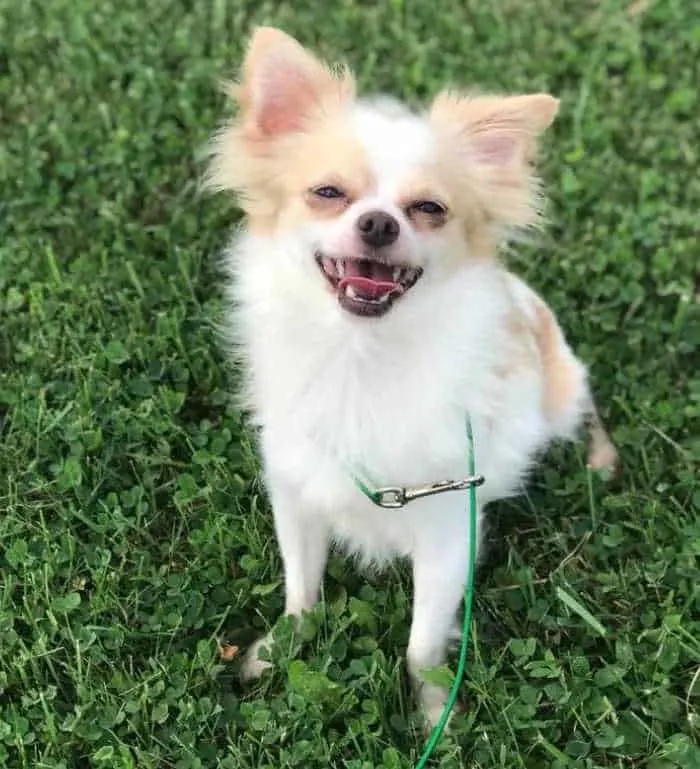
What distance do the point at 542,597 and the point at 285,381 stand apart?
104 centimetres

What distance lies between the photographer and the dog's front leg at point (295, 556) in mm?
2652

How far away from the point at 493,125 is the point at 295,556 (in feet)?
4.13

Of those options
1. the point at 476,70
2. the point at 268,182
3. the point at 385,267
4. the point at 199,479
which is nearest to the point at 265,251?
the point at 268,182

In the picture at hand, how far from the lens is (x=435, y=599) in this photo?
2.59 metres

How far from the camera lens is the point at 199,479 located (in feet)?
10.2

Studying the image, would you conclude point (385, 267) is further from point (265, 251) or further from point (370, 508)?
point (370, 508)

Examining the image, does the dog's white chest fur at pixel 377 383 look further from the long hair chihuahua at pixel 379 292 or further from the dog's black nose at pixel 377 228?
the dog's black nose at pixel 377 228

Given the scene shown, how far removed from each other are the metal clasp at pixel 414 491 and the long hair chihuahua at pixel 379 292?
0.04 m

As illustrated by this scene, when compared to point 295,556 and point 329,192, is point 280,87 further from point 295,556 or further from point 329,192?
point 295,556

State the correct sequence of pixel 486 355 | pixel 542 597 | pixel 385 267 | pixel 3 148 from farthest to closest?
pixel 3 148
pixel 542 597
pixel 486 355
pixel 385 267

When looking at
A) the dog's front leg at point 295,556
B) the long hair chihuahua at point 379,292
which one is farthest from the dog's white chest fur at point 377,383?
the dog's front leg at point 295,556

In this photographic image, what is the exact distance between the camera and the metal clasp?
237 centimetres

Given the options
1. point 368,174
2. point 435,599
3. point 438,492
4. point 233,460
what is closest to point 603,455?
point 435,599

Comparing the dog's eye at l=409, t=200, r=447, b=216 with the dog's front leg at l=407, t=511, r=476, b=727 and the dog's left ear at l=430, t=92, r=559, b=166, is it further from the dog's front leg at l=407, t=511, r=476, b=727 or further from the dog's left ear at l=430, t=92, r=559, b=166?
the dog's front leg at l=407, t=511, r=476, b=727
